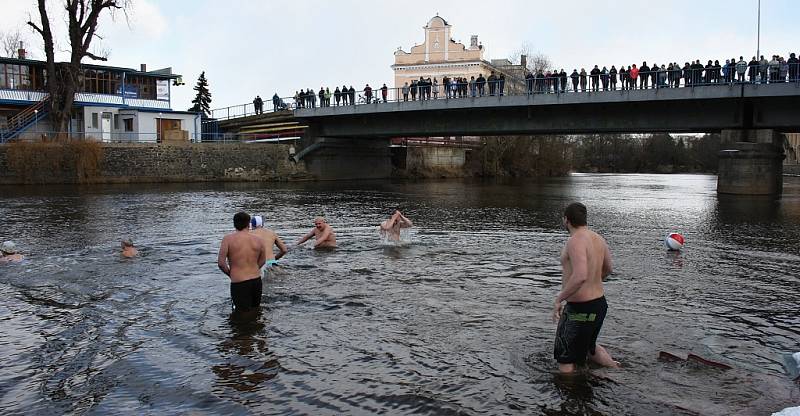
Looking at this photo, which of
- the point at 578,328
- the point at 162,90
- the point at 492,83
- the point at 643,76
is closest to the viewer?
the point at 578,328

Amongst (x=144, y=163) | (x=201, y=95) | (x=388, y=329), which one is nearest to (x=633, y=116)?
(x=144, y=163)

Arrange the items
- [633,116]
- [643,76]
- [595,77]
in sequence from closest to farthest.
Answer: [643,76], [595,77], [633,116]

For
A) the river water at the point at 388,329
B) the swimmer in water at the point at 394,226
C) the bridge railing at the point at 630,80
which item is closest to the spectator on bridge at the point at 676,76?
the bridge railing at the point at 630,80

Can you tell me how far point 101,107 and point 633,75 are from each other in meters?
43.5

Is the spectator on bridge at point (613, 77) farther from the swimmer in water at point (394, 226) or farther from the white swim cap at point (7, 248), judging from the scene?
the white swim cap at point (7, 248)

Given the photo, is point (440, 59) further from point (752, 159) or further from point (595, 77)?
point (752, 159)

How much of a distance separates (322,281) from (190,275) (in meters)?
2.79

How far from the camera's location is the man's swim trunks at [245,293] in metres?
9.53

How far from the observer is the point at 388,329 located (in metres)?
9.26

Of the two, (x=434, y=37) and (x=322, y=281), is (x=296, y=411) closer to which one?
(x=322, y=281)

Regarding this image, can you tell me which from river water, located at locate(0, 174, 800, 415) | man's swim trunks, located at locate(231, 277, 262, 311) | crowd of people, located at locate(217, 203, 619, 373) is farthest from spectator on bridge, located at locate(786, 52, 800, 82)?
man's swim trunks, located at locate(231, 277, 262, 311)

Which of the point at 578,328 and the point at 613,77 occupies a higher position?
the point at 613,77

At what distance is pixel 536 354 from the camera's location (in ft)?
26.6

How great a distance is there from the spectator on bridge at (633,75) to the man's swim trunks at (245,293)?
32.1 metres
